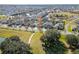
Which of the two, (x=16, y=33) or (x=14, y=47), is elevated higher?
(x=16, y=33)

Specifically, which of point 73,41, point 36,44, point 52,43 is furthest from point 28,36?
point 73,41

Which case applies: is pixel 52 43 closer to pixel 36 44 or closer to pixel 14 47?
pixel 36 44

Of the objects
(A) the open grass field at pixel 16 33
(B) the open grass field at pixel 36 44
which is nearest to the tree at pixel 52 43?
(B) the open grass field at pixel 36 44
